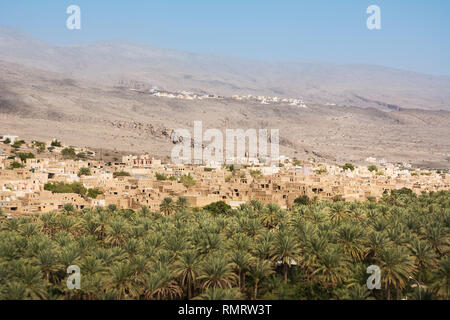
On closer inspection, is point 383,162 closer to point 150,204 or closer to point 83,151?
point 83,151

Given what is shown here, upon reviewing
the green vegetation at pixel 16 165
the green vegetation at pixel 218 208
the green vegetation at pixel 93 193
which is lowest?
the green vegetation at pixel 218 208

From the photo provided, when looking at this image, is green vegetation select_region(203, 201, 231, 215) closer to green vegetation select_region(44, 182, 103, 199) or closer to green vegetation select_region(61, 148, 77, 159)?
green vegetation select_region(44, 182, 103, 199)

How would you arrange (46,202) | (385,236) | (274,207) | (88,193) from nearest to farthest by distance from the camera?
(385,236) < (274,207) < (46,202) < (88,193)

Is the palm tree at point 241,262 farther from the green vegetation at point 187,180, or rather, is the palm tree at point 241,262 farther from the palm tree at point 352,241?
the green vegetation at point 187,180

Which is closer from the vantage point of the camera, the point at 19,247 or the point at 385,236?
the point at 19,247

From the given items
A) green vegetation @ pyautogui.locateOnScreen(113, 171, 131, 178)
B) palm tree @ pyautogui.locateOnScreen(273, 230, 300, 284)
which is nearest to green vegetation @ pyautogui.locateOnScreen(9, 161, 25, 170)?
green vegetation @ pyautogui.locateOnScreen(113, 171, 131, 178)

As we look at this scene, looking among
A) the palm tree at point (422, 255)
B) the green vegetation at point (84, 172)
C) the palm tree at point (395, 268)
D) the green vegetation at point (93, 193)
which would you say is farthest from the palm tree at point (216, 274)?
the green vegetation at point (84, 172)

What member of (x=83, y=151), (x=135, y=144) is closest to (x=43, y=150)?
(x=83, y=151)
